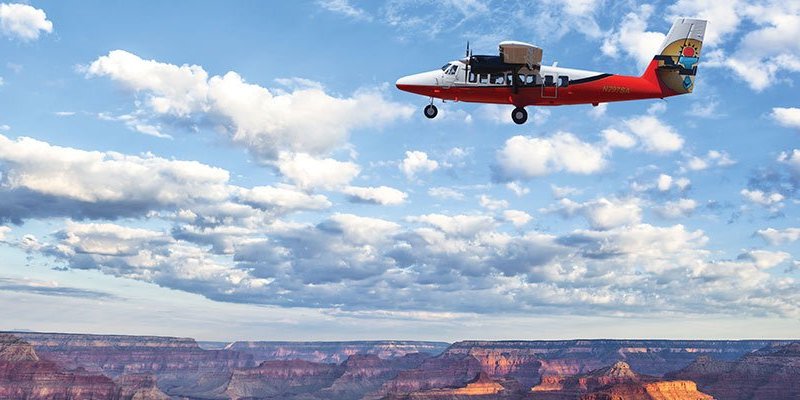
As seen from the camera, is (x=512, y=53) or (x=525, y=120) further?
(x=525, y=120)

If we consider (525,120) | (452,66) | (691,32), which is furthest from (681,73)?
(452,66)

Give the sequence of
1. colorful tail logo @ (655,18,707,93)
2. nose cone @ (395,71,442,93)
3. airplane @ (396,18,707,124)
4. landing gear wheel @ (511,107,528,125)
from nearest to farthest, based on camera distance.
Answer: airplane @ (396,18,707,124), landing gear wheel @ (511,107,528,125), nose cone @ (395,71,442,93), colorful tail logo @ (655,18,707,93)

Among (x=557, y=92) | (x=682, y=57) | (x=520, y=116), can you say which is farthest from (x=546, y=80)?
(x=682, y=57)

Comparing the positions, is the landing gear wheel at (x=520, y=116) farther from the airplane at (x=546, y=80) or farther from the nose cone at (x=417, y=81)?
the nose cone at (x=417, y=81)

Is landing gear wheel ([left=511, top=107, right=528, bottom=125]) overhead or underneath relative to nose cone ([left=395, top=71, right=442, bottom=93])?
underneath

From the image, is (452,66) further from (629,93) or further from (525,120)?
(629,93)

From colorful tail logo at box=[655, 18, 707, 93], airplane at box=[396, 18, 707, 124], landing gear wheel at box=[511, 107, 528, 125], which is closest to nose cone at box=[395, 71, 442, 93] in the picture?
airplane at box=[396, 18, 707, 124]

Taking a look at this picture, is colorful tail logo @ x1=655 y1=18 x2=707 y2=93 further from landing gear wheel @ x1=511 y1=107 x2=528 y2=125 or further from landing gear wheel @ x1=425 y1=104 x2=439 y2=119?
landing gear wheel @ x1=425 y1=104 x2=439 y2=119

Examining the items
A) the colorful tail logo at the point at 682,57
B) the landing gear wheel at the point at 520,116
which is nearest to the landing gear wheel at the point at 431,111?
the landing gear wheel at the point at 520,116
